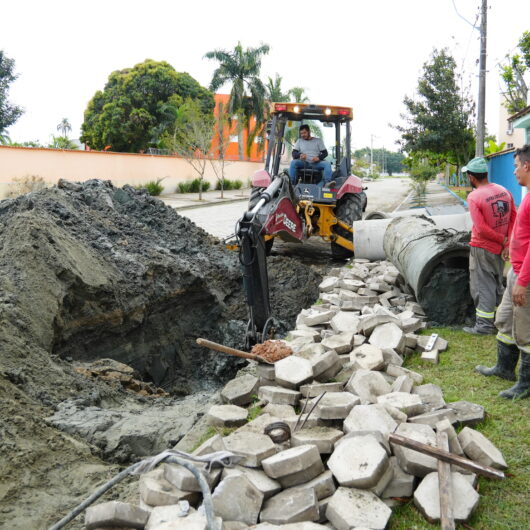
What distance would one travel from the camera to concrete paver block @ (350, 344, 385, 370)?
480 cm

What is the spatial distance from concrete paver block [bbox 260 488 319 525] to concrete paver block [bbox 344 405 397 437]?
0.63 meters

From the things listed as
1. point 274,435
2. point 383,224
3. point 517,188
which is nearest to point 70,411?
point 274,435

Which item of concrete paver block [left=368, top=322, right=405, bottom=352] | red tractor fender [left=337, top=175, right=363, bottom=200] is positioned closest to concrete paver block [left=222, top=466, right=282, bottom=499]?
concrete paver block [left=368, top=322, right=405, bottom=352]

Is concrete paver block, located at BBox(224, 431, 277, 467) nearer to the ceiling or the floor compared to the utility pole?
nearer to the floor

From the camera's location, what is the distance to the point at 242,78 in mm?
40719

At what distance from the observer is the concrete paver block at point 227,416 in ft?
13.5

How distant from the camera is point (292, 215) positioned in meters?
6.67

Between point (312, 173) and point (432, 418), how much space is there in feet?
24.0

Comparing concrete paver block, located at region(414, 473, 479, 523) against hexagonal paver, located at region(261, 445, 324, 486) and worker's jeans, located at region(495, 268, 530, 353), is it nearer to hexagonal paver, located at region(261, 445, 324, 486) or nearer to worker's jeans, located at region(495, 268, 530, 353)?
hexagonal paver, located at region(261, 445, 324, 486)

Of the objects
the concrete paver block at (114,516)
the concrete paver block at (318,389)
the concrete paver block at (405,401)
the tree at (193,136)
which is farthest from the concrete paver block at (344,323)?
the tree at (193,136)

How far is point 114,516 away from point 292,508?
0.92 metres

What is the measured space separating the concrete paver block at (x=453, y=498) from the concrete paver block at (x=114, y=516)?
4.90 feet

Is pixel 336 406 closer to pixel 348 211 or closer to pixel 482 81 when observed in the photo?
pixel 348 211

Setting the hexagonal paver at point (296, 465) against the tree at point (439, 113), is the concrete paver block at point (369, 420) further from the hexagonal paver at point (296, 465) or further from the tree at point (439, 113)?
the tree at point (439, 113)
